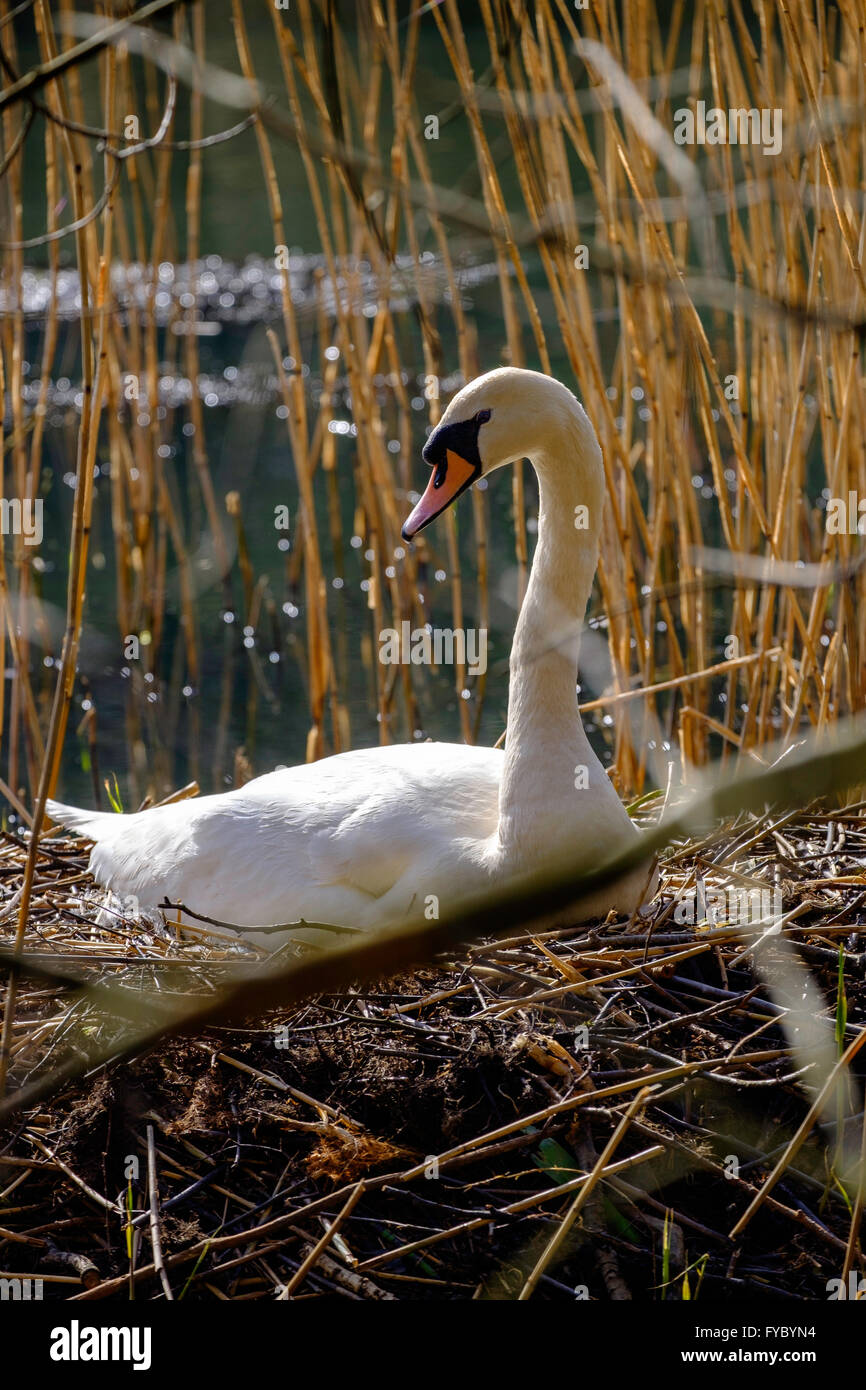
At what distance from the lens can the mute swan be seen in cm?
310

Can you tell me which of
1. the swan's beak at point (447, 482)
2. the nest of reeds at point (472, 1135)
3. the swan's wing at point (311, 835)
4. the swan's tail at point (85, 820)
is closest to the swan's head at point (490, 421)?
the swan's beak at point (447, 482)

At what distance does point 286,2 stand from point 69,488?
6.72 metres

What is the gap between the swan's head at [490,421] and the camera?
10.6 feet

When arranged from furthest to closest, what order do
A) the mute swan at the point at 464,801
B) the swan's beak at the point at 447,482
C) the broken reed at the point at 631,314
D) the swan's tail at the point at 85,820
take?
1. the swan's tail at the point at 85,820
2. the broken reed at the point at 631,314
3. the swan's beak at the point at 447,482
4. the mute swan at the point at 464,801

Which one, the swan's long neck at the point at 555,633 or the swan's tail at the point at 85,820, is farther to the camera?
the swan's tail at the point at 85,820

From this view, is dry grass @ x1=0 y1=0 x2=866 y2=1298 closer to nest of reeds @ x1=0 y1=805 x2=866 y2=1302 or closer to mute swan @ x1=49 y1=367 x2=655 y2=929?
nest of reeds @ x1=0 y1=805 x2=866 y2=1302

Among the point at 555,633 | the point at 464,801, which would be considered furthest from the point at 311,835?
the point at 555,633

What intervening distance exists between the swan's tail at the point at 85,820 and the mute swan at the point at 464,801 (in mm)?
432

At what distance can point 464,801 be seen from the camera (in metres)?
3.40

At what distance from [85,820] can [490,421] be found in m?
1.80

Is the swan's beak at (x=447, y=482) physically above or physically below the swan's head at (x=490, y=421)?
below

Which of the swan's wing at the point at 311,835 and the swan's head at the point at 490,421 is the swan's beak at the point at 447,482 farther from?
the swan's wing at the point at 311,835

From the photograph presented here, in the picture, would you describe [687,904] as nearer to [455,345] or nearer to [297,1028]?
[297,1028]

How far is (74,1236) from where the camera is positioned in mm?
2447
